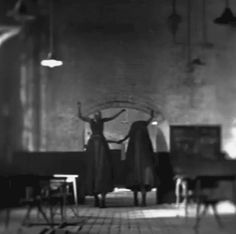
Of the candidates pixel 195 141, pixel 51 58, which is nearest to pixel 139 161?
pixel 195 141

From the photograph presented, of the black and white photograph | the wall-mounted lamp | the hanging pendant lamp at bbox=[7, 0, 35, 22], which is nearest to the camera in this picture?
the hanging pendant lamp at bbox=[7, 0, 35, 22]

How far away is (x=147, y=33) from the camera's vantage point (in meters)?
1.73

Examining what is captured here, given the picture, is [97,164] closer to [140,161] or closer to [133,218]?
[140,161]

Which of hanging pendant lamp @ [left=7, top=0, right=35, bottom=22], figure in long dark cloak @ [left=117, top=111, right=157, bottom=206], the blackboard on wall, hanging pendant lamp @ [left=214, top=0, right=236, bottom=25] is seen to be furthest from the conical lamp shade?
hanging pendant lamp @ [left=7, top=0, right=35, bottom=22]

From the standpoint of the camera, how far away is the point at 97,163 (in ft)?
5.92

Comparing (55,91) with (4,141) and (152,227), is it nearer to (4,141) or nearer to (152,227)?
(4,141)

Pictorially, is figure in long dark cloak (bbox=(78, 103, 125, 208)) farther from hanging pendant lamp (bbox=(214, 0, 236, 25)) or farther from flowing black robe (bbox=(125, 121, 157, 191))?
hanging pendant lamp (bbox=(214, 0, 236, 25))

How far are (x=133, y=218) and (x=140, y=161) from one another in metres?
0.52

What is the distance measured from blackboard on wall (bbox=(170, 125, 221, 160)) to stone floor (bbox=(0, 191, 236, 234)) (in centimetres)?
15

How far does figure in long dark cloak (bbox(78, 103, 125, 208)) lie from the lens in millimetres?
1791

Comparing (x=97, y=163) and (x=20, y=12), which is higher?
(x=20, y=12)

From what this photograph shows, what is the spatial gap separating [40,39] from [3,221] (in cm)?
54

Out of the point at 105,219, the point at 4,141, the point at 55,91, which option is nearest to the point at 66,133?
the point at 55,91

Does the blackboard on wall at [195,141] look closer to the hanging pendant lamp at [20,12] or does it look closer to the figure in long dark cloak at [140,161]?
the figure in long dark cloak at [140,161]
